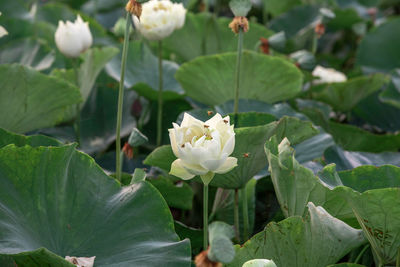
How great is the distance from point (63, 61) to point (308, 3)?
3.60ft

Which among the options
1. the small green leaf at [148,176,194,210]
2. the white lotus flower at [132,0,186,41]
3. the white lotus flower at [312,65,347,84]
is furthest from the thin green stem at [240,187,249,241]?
the white lotus flower at [312,65,347,84]

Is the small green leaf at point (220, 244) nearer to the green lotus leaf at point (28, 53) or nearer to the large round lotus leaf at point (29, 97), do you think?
the large round lotus leaf at point (29, 97)

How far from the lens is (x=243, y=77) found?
1.36m

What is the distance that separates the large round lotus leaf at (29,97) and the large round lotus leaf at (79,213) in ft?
1.04

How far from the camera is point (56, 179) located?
2.91 ft

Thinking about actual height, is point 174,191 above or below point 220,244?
below

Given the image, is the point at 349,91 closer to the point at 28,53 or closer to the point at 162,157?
the point at 162,157

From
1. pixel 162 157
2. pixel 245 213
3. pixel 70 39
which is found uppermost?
pixel 70 39

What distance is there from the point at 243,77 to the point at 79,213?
61 cm

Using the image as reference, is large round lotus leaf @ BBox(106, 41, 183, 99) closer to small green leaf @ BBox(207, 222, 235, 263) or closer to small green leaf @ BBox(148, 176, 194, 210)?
small green leaf @ BBox(148, 176, 194, 210)

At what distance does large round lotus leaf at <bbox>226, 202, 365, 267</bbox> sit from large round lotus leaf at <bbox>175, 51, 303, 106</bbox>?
0.54m

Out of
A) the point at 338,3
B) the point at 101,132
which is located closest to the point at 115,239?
the point at 101,132

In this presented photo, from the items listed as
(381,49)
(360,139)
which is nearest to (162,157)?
(360,139)

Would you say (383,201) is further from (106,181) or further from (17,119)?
(17,119)
